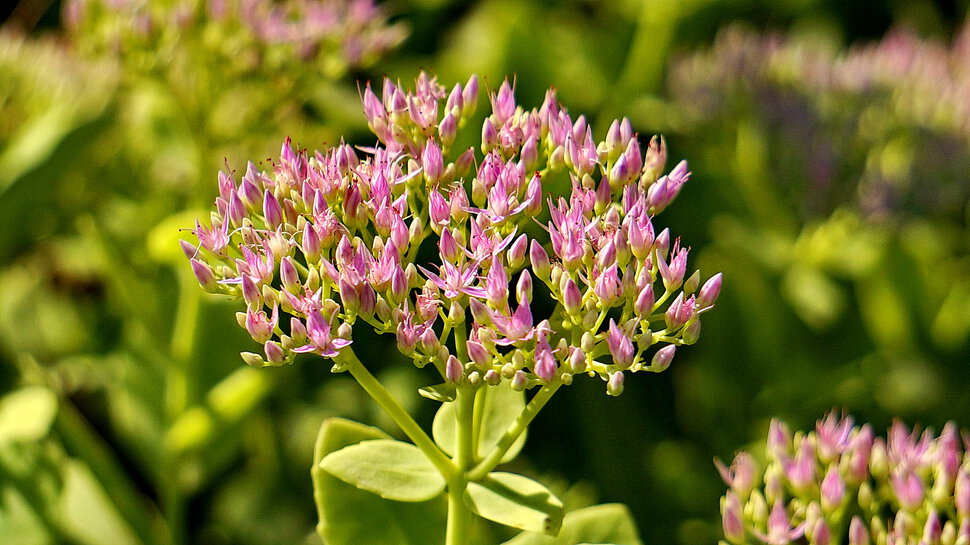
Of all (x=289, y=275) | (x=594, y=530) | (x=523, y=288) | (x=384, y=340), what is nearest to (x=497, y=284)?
(x=523, y=288)

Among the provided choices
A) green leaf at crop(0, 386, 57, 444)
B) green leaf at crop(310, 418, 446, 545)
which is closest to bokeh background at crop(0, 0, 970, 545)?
green leaf at crop(0, 386, 57, 444)

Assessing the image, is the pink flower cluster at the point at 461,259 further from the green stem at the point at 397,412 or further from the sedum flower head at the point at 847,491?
the sedum flower head at the point at 847,491

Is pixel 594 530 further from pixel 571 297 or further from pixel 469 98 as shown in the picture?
pixel 469 98

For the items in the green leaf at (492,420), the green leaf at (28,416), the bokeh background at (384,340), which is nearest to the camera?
the green leaf at (492,420)

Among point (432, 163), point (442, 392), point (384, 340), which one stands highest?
point (432, 163)

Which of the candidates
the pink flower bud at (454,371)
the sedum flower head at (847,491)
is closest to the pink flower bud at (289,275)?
the pink flower bud at (454,371)

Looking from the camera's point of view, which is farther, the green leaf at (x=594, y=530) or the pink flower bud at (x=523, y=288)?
the green leaf at (x=594, y=530)
